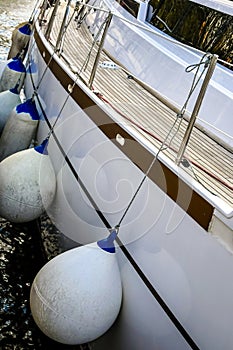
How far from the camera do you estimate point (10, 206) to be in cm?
383

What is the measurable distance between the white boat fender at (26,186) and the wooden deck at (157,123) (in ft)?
2.31

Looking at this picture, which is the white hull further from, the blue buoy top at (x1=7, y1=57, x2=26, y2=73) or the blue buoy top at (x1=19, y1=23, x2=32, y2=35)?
the blue buoy top at (x1=19, y1=23, x2=32, y2=35)

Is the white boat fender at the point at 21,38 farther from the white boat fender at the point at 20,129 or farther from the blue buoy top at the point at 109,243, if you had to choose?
the blue buoy top at the point at 109,243

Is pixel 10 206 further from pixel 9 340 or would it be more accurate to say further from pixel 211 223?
pixel 211 223

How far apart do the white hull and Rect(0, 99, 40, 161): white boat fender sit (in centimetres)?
87

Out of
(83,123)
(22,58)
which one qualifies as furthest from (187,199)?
(22,58)

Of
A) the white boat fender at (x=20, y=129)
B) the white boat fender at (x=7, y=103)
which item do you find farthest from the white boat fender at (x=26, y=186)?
the white boat fender at (x=7, y=103)

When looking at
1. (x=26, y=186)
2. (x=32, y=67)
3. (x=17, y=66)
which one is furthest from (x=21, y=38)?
(x=26, y=186)

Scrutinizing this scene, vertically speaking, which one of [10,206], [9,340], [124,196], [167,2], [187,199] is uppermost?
[167,2]

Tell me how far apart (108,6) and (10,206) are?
101 inches

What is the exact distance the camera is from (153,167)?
9.10 ft

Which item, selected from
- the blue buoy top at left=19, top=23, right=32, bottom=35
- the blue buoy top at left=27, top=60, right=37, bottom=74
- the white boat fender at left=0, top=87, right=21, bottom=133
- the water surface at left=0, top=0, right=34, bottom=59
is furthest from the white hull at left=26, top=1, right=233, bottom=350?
the water surface at left=0, top=0, right=34, bottom=59

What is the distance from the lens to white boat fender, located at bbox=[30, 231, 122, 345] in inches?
108

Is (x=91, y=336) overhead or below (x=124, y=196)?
below
